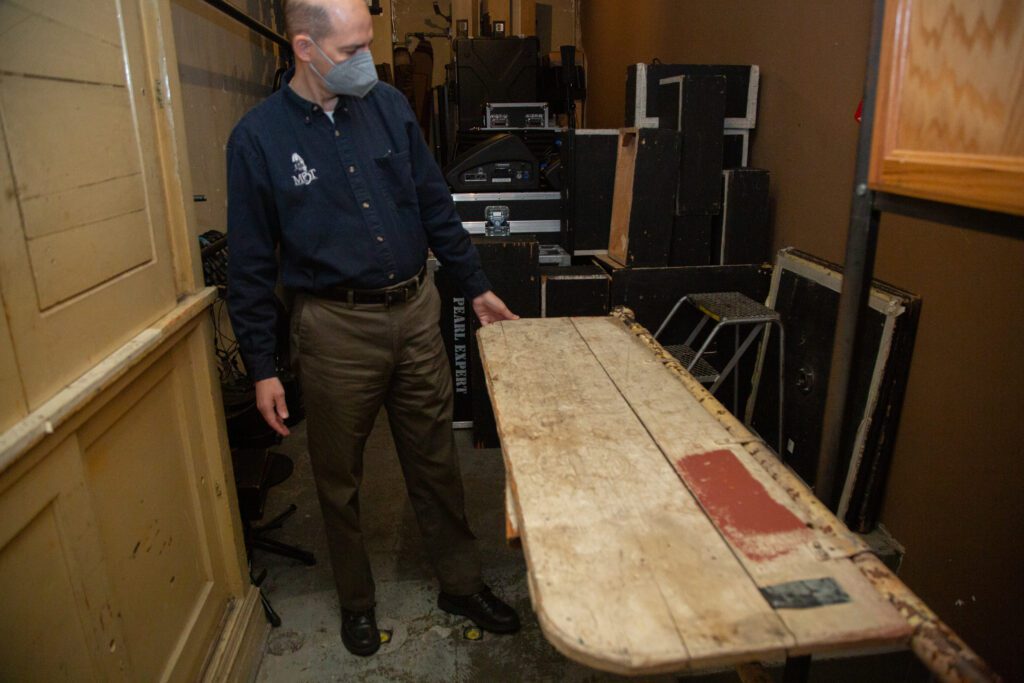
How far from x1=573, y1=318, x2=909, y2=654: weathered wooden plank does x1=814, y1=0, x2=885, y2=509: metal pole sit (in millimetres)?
113

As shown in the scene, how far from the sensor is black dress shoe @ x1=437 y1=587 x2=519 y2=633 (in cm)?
195

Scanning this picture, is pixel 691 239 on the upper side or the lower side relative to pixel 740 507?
upper

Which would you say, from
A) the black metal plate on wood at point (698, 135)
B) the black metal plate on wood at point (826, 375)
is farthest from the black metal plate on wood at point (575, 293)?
the black metal plate on wood at point (826, 375)

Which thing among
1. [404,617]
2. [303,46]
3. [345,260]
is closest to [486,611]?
[404,617]

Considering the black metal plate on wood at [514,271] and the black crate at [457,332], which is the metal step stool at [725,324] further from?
the black crate at [457,332]

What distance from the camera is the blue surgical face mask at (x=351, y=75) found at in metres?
1.54

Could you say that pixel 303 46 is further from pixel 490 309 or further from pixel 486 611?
pixel 486 611

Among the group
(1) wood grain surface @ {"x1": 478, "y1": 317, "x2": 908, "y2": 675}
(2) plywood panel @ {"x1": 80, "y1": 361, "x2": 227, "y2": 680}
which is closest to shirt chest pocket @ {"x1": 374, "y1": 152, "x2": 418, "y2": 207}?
(1) wood grain surface @ {"x1": 478, "y1": 317, "x2": 908, "y2": 675}

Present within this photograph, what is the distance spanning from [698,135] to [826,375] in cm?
110

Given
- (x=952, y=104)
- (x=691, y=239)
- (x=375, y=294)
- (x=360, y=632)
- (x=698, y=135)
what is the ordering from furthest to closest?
(x=691, y=239), (x=698, y=135), (x=360, y=632), (x=375, y=294), (x=952, y=104)

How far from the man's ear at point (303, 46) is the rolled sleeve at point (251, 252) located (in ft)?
0.72

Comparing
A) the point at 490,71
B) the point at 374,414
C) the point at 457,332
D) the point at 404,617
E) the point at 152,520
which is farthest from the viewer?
the point at 490,71

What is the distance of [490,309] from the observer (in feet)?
6.45

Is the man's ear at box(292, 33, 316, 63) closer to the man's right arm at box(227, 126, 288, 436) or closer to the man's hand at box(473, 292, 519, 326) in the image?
the man's right arm at box(227, 126, 288, 436)
